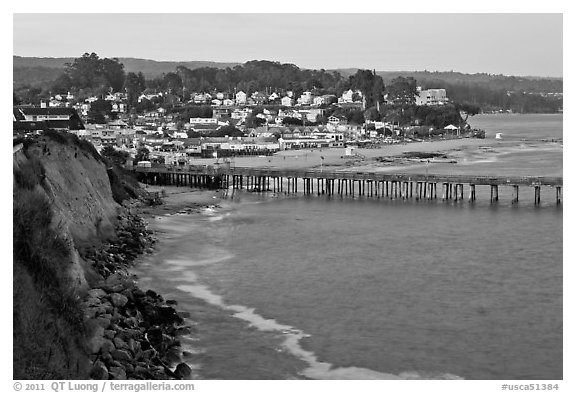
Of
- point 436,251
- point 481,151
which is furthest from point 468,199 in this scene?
point 481,151

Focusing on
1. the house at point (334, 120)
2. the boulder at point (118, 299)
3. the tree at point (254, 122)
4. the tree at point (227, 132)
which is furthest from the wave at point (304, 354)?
the house at point (334, 120)

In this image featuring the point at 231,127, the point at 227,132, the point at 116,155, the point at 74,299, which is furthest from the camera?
the point at 231,127

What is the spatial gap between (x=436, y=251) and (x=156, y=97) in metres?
79.0

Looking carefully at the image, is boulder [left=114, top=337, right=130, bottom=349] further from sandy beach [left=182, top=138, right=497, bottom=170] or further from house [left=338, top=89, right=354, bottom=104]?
house [left=338, top=89, right=354, bottom=104]

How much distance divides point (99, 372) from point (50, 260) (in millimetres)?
2673

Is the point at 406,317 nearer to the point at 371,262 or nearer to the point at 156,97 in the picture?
the point at 371,262

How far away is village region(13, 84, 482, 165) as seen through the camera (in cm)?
4894

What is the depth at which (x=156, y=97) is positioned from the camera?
97.5m

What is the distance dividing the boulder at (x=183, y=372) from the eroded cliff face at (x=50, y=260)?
4.01 feet

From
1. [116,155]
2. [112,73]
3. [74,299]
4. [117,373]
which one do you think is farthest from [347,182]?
[112,73]

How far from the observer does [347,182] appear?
38125mm

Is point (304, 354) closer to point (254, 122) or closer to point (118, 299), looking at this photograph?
point (118, 299)

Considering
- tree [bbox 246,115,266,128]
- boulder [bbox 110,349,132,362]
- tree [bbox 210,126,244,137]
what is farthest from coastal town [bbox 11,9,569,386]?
tree [bbox 246,115,266,128]

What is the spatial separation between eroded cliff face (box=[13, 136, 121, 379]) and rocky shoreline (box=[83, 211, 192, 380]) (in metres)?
0.26
